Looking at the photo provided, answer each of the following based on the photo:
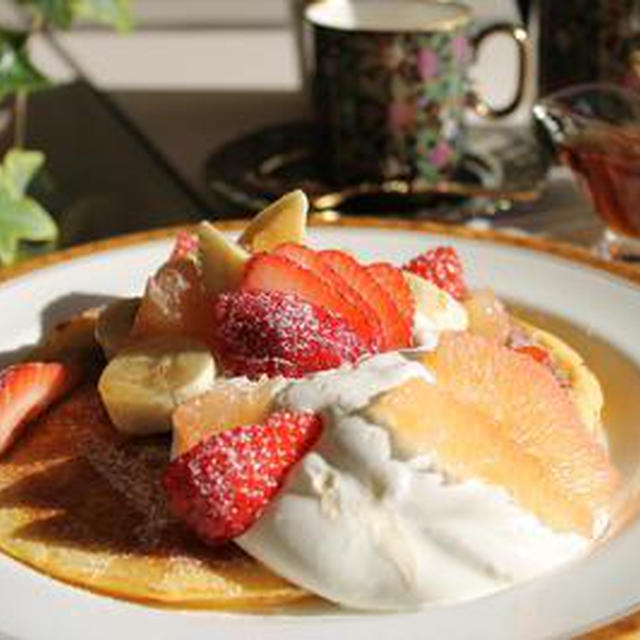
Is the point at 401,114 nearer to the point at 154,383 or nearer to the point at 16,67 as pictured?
the point at 16,67

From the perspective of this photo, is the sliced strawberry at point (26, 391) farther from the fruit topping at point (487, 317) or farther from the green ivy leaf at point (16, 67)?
the green ivy leaf at point (16, 67)

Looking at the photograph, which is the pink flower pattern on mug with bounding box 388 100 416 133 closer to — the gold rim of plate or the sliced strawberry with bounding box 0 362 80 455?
the gold rim of plate

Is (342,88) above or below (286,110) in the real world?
above

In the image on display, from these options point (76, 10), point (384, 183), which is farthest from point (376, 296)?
point (76, 10)

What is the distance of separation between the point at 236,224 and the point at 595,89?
0.63m

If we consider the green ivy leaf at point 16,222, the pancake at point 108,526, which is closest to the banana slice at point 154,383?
the pancake at point 108,526

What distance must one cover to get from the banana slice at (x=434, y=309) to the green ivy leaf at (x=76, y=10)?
94cm

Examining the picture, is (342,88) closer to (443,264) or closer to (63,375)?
(443,264)

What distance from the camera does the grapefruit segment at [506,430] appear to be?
0.97 metres

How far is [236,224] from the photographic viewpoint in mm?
1468

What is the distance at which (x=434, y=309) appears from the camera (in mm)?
1202

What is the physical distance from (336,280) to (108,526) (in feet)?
0.92

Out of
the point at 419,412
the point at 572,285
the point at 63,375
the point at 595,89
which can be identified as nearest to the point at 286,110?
the point at 595,89

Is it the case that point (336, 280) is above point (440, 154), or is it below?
above
